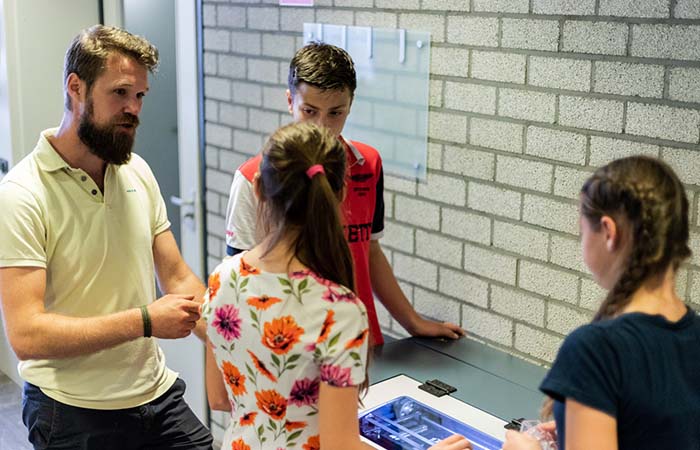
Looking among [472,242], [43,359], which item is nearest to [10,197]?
[43,359]

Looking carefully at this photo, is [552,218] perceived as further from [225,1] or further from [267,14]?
[225,1]

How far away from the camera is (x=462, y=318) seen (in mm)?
2664

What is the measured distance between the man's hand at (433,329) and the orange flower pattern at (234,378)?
108cm

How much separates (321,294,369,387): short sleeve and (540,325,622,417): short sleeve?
34 centimetres

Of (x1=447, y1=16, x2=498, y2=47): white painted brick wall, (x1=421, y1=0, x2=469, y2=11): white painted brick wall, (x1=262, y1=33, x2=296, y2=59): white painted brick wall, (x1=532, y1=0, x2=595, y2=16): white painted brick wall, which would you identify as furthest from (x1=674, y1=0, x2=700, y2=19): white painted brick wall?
(x1=262, y1=33, x2=296, y2=59): white painted brick wall

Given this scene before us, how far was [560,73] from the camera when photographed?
2264 mm

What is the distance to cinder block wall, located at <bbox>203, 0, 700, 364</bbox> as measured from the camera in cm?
206

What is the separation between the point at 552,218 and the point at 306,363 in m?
1.15

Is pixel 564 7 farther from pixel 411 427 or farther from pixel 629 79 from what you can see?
pixel 411 427

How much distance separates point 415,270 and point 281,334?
1.39m

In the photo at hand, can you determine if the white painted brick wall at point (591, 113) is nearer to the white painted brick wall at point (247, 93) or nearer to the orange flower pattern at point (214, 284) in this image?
the orange flower pattern at point (214, 284)

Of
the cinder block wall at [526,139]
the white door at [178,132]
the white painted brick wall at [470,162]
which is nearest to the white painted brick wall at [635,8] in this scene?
the cinder block wall at [526,139]

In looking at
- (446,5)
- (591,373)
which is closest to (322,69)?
(446,5)

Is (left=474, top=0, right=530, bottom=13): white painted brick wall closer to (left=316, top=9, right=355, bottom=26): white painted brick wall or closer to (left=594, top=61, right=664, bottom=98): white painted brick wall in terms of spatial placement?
(left=594, top=61, right=664, bottom=98): white painted brick wall
